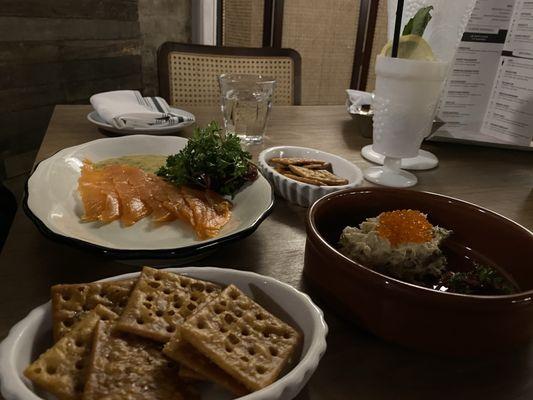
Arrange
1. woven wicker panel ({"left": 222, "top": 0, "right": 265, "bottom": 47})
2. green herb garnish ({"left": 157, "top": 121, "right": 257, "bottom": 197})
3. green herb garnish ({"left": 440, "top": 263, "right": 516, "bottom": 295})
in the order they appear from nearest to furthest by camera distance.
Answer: green herb garnish ({"left": 440, "top": 263, "right": 516, "bottom": 295}) → green herb garnish ({"left": 157, "top": 121, "right": 257, "bottom": 197}) → woven wicker panel ({"left": 222, "top": 0, "right": 265, "bottom": 47})

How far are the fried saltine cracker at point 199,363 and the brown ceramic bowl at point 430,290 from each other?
0.18m

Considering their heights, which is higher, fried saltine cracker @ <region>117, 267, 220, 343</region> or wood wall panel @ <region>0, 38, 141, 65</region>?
wood wall panel @ <region>0, 38, 141, 65</region>

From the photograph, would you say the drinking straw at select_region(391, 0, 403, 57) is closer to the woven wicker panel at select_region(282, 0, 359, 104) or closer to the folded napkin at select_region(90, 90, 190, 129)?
the folded napkin at select_region(90, 90, 190, 129)

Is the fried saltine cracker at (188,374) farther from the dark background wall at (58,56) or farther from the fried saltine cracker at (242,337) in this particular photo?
the dark background wall at (58,56)

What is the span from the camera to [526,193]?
1021 mm

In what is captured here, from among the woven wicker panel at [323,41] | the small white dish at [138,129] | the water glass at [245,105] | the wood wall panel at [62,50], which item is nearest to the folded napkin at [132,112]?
the small white dish at [138,129]

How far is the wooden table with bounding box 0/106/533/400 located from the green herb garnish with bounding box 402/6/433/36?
1.16ft

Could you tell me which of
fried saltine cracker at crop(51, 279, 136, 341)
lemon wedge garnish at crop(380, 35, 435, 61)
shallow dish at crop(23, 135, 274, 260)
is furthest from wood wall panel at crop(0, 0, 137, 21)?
fried saltine cracker at crop(51, 279, 136, 341)

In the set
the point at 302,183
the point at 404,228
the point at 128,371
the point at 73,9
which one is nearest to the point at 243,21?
the point at 73,9

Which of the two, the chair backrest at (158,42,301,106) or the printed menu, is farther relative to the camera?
the chair backrest at (158,42,301,106)

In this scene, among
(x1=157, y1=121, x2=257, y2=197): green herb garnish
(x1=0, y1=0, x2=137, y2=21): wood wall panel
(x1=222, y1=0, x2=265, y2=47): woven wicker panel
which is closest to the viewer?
(x1=157, y1=121, x2=257, y2=197): green herb garnish

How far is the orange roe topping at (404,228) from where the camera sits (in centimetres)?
58

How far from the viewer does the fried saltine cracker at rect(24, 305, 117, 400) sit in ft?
1.19

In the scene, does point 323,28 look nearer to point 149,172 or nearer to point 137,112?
point 137,112
